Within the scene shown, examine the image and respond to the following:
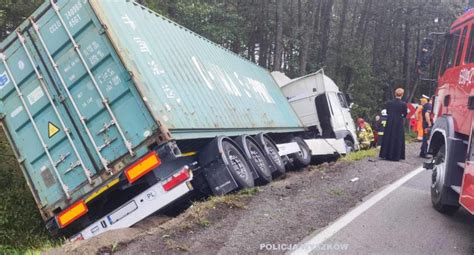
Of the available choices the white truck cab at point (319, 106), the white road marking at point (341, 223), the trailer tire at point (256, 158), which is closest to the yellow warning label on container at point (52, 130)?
the trailer tire at point (256, 158)

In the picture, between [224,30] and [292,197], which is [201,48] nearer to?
[292,197]

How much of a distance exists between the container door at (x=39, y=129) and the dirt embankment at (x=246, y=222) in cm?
111

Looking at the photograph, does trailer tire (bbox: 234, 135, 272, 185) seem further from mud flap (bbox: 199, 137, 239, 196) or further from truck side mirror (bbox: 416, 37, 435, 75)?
truck side mirror (bbox: 416, 37, 435, 75)

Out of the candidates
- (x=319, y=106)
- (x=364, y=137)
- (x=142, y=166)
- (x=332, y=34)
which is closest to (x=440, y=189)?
(x=142, y=166)

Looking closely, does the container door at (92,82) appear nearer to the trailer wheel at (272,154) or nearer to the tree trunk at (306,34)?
the trailer wheel at (272,154)

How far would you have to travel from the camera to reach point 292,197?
633cm

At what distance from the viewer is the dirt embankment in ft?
14.4

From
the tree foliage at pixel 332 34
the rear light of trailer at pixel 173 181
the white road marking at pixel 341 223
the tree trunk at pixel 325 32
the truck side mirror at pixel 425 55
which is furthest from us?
the tree trunk at pixel 325 32

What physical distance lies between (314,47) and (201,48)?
19.5m

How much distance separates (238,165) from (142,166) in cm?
195

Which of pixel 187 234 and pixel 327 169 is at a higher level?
pixel 187 234

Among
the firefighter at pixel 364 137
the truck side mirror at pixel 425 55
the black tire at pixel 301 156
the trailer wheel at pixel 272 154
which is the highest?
the truck side mirror at pixel 425 55

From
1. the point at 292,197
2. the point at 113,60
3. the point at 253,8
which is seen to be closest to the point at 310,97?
the point at 292,197

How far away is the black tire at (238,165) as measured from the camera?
6.73 m
